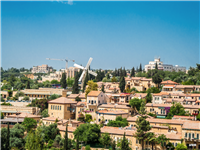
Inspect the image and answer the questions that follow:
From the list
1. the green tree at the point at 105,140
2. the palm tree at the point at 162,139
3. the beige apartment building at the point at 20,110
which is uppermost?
the beige apartment building at the point at 20,110

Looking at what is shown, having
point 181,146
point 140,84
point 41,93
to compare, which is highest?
point 140,84

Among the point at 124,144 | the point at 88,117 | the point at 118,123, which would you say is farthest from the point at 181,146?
the point at 88,117

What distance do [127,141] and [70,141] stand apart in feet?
24.9

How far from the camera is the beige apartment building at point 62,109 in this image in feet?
162

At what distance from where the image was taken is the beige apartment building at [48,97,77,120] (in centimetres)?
4950

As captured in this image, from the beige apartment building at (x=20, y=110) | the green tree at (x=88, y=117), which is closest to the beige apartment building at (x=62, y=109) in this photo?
the green tree at (x=88, y=117)

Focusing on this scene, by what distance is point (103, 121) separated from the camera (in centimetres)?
4372

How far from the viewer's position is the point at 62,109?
49.6 m

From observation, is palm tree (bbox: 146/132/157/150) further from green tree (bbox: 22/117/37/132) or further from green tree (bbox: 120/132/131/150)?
green tree (bbox: 22/117/37/132)

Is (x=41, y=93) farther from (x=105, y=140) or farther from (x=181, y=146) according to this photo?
(x=181, y=146)

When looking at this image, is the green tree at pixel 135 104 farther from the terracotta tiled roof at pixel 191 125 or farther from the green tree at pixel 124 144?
the green tree at pixel 124 144

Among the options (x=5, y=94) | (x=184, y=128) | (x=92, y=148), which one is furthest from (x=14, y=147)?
(x=5, y=94)

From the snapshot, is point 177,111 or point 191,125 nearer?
point 191,125

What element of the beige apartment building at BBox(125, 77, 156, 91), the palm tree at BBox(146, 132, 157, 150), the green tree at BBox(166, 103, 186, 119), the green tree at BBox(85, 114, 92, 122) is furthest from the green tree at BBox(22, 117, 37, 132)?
the beige apartment building at BBox(125, 77, 156, 91)
